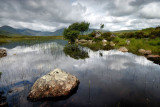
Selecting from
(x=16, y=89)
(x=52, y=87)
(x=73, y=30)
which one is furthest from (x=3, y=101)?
(x=73, y=30)

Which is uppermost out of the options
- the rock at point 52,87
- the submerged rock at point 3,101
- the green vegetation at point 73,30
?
the green vegetation at point 73,30

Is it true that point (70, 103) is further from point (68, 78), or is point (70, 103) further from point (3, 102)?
point (3, 102)

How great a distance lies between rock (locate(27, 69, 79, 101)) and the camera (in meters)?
5.25

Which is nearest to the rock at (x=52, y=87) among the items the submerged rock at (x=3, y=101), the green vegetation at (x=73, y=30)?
the submerged rock at (x=3, y=101)

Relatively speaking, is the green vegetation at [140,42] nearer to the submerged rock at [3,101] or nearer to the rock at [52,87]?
the rock at [52,87]

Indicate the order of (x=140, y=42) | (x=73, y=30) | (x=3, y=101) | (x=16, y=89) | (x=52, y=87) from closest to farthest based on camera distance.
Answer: (x=3, y=101) < (x=52, y=87) < (x=16, y=89) < (x=140, y=42) < (x=73, y=30)

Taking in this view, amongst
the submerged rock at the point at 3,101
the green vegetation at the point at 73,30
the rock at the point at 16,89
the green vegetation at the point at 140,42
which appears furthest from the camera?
the green vegetation at the point at 73,30

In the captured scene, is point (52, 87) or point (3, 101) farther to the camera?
point (52, 87)

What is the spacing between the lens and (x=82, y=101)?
5.01 meters

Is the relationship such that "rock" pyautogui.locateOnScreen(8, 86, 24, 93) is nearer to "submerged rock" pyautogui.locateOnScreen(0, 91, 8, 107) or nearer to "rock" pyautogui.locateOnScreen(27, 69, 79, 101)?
"submerged rock" pyautogui.locateOnScreen(0, 91, 8, 107)

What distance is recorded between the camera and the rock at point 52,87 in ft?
17.2

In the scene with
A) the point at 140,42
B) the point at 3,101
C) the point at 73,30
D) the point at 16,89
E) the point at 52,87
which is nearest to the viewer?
the point at 3,101

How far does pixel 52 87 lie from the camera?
219 inches

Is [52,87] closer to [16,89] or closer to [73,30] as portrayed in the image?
[16,89]
